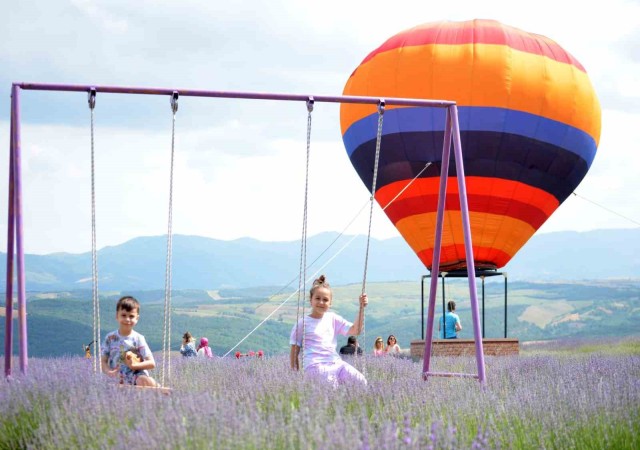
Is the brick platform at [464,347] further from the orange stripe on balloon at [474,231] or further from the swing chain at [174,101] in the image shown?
the swing chain at [174,101]

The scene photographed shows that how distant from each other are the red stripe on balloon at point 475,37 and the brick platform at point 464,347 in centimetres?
472

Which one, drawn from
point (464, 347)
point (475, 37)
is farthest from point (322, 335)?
point (475, 37)

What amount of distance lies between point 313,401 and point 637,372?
4039 millimetres

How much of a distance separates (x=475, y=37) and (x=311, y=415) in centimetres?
1120

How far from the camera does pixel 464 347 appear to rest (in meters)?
14.0

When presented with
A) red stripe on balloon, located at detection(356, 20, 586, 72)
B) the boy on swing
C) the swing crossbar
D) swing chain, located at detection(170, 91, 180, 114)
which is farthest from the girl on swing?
red stripe on balloon, located at detection(356, 20, 586, 72)

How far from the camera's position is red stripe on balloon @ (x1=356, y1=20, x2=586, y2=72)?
14.8 m

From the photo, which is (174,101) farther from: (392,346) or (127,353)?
(392,346)

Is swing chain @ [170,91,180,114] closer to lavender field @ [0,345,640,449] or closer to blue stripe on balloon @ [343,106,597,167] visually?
lavender field @ [0,345,640,449]

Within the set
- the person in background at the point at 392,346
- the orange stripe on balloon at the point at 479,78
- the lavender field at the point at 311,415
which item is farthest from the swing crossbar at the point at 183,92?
the person in background at the point at 392,346

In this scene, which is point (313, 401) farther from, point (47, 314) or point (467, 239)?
point (47, 314)

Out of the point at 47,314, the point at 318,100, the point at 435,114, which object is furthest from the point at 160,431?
the point at 47,314

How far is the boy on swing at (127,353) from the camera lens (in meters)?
6.48

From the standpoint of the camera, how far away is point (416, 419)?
16.5 feet
